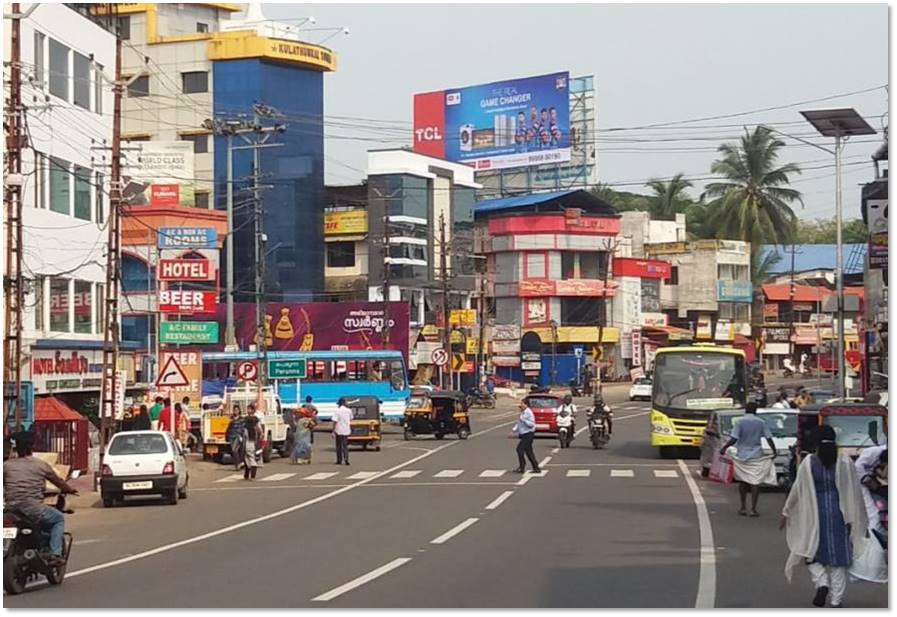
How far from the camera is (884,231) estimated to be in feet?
134

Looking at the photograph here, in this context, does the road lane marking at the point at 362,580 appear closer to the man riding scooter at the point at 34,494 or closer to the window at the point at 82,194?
the man riding scooter at the point at 34,494

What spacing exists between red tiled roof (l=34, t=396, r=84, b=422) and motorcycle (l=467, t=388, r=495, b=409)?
4652 cm

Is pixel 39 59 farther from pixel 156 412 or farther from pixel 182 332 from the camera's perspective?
pixel 156 412

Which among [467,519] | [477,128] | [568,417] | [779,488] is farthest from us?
[477,128]

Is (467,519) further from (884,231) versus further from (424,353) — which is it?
(424,353)

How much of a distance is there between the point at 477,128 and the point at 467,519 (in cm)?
8467

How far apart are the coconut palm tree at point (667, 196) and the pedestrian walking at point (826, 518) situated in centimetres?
10593

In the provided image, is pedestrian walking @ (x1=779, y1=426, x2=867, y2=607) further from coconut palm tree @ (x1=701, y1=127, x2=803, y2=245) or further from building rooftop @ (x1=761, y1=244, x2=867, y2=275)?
building rooftop @ (x1=761, y1=244, x2=867, y2=275)

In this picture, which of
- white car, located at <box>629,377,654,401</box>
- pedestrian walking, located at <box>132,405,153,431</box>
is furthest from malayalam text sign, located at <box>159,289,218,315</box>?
white car, located at <box>629,377,654,401</box>

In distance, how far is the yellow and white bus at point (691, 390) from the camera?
41.2 meters

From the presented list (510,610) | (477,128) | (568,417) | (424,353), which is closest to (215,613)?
(510,610)

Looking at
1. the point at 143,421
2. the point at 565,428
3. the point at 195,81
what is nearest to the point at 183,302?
the point at 143,421

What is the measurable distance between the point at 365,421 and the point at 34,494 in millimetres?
32216

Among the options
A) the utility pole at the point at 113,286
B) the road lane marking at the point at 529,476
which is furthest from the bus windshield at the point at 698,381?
the utility pole at the point at 113,286
